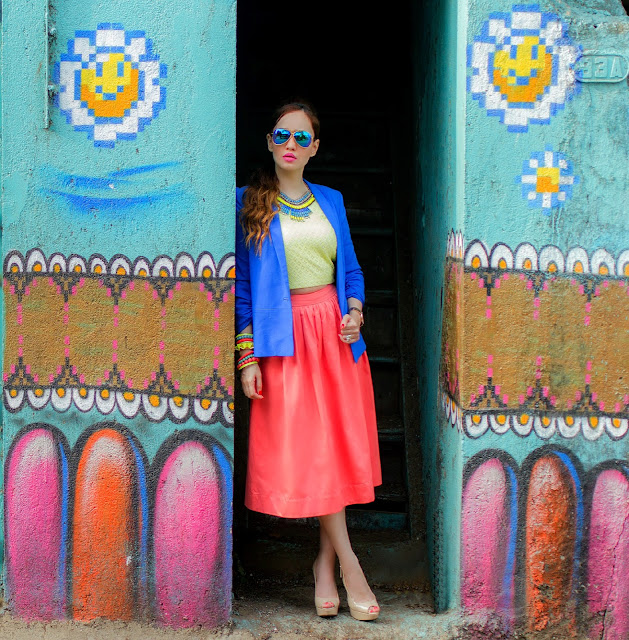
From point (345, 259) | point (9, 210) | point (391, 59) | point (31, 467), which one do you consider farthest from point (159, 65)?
point (391, 59)

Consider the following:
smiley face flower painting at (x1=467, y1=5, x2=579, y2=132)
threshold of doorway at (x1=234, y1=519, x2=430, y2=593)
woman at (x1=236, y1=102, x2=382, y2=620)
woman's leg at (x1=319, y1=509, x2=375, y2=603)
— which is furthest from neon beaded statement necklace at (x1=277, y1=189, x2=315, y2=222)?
threshold of doorway at (x1=234, y1=519, x2=430, y2=593)

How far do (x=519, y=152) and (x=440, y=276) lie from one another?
28.5 inches

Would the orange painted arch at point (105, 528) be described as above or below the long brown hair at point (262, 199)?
below

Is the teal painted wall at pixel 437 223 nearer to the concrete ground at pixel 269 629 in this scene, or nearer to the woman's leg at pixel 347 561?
the concrete ground at pixel 269 629

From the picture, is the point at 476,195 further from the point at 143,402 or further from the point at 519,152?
the point at 143,402

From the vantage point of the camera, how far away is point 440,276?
3830 mm

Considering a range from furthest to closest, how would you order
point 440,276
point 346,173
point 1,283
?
point 346,173, point 440,276, point 1,283

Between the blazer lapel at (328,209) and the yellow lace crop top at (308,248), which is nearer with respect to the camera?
the yellow lace crop top at (308,248)

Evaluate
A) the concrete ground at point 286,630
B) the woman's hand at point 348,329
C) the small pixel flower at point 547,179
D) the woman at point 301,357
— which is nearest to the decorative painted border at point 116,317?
the woman at point 301,357

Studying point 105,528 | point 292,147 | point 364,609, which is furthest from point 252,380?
point 364,609

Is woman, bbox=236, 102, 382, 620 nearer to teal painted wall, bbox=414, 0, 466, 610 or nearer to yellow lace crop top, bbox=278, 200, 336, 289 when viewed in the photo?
yellow lace crop top, bbox=278, 200, 336, 289

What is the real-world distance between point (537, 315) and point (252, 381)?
1200mm

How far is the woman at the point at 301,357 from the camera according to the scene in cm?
338

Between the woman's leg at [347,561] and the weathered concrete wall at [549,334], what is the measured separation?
1.42ft
